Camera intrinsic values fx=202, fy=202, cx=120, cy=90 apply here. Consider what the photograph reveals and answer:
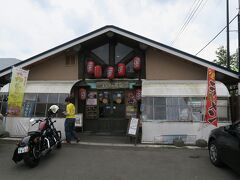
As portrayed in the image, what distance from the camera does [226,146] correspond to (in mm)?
5125

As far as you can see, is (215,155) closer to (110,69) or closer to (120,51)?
(110,69)

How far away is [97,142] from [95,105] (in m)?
2.75

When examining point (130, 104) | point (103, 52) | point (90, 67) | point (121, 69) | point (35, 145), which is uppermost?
point (103, 52)

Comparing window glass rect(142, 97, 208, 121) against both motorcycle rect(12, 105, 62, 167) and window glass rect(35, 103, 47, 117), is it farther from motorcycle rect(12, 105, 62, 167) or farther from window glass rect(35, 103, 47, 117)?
window glass rect(35, 103, 47, 117)

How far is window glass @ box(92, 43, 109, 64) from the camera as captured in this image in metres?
10.9

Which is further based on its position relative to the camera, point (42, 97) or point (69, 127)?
point (42, 97)

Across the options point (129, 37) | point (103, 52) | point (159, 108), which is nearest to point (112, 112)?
point (159, 108)

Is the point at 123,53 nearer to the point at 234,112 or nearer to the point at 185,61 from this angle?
the point at 185,61

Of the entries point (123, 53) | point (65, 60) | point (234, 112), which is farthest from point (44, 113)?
point (234, 112)

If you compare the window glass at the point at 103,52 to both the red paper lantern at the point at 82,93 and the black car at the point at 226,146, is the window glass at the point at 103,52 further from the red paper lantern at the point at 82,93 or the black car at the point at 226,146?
the black car at the point at 226,146

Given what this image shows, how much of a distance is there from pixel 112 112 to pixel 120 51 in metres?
3.35

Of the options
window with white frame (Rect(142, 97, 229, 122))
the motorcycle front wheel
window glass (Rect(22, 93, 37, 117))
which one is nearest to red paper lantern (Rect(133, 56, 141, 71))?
window with white frame (Rect(142, 97, 229, 122))

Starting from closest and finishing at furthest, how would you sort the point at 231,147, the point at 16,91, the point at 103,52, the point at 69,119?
1. the point at 231,147
2. the point at 69,119
3. the point at 16,91
4. the point at 103,52

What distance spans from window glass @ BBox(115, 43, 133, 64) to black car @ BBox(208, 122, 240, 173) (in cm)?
624
